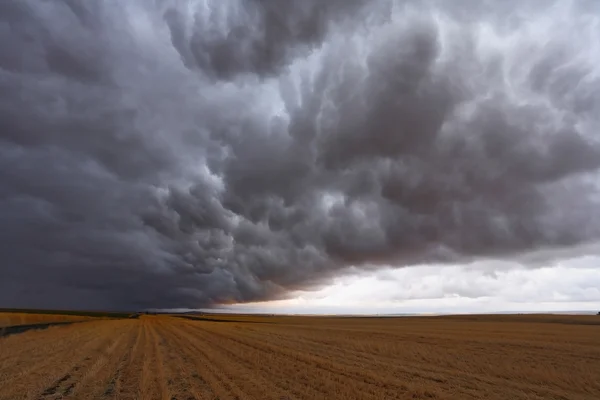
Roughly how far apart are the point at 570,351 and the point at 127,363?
2836 cm

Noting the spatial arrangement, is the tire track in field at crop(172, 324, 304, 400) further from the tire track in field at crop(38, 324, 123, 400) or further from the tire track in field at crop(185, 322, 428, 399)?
the tire track in field at crop(38, 324, 123, 400)

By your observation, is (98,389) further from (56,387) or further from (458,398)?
(458,398)

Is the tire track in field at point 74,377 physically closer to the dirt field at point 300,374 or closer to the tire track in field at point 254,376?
the dirt field at point 300,374

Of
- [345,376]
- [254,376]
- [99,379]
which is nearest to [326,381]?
[345,376]

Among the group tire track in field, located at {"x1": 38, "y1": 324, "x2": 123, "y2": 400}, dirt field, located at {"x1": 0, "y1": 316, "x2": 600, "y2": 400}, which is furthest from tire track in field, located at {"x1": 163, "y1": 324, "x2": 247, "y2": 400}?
tire track in field, located at {"x1": 38, "y1": 324, "x2": 123, "y2": 400}

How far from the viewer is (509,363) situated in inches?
868

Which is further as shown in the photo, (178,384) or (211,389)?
(178,384)

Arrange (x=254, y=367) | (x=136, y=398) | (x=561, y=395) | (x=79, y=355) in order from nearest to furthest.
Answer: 1. (x=136, y=398)
2. (x=561, y=395)
3. (x=254, y=367)
4. (x=79, y=355)

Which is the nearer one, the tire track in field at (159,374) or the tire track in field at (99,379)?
the tire track in field at (159,374)

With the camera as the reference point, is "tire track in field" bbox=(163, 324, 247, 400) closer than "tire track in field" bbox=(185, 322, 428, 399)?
Yes

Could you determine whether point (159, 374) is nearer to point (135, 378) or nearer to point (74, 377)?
point (135, 378)

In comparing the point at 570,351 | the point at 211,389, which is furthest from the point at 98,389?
the point at 570,351

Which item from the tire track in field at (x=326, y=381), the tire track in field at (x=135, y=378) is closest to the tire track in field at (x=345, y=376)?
the tire track in field at (x=326, y=381)

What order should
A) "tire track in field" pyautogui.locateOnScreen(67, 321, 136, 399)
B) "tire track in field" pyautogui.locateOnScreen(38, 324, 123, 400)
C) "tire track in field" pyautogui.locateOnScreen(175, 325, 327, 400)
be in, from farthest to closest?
"tire track in field" pyautogui.locateOnScreen(38, 324, 123, 400) → "tire track in field" pyautogui.locateOnScreen(67, 321, 136, 399) → "tire track in field" pyautogui.locateOnScreen(175, 325, 327, 400)
